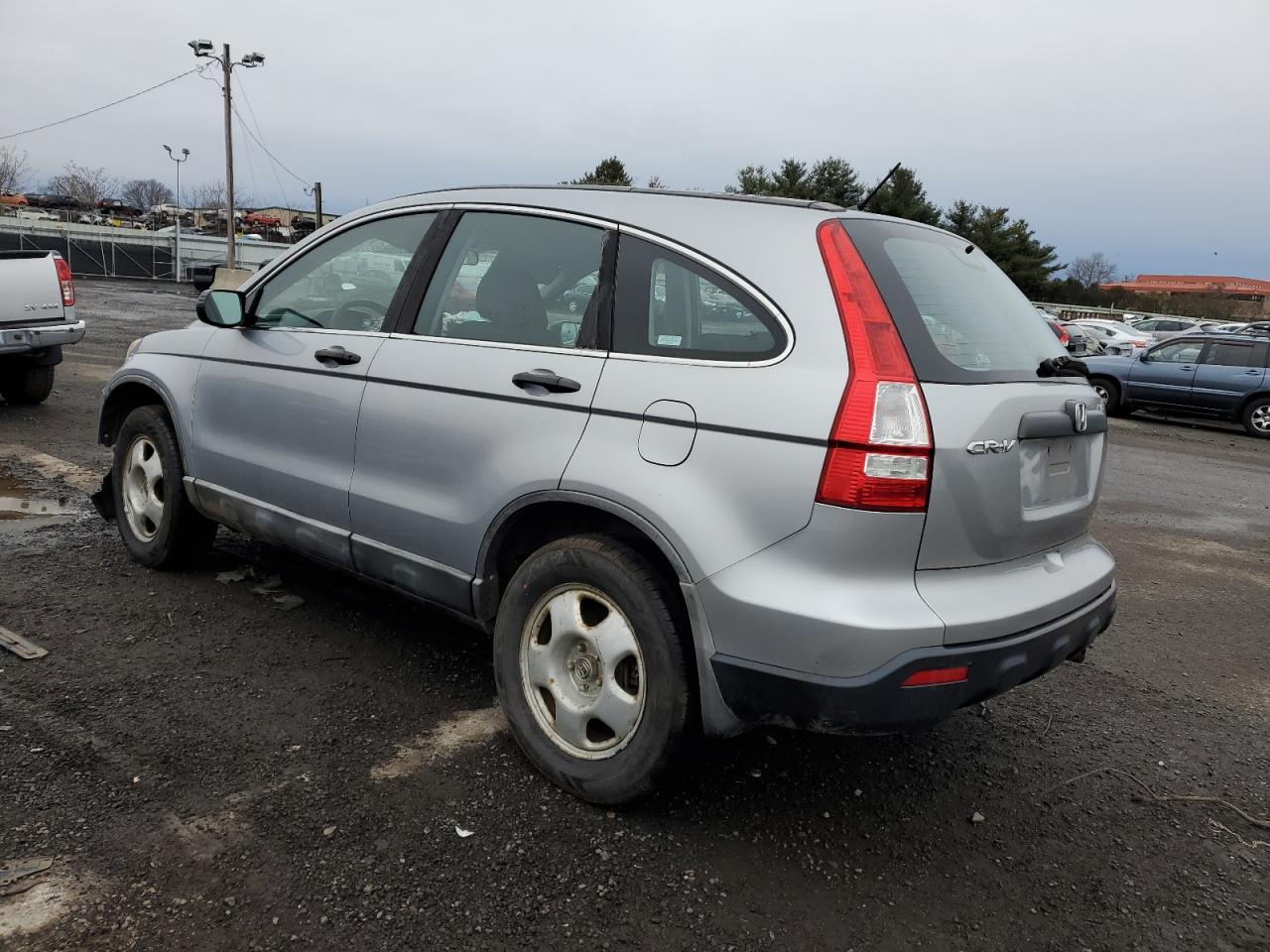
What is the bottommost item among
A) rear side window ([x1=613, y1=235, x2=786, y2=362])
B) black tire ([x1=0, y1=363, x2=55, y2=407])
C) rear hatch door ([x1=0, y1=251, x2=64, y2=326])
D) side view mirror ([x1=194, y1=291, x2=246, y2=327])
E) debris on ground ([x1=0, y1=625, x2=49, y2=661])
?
debris on ground ([x1=0, y1=625, x2=49, y2=661])

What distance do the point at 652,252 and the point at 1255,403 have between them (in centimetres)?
1563

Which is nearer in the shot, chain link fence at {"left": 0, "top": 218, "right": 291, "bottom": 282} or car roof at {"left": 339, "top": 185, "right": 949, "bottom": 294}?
car roof at {"left": 339, "top": 185, "right": 949, "bottom": 294}

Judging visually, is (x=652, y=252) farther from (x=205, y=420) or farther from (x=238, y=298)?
(x=205, y=420)

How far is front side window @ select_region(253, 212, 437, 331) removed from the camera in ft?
11.9

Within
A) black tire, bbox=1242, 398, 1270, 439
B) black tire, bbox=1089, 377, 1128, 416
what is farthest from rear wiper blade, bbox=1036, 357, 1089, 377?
black tire, bbox=1089, 377, 1128, 416

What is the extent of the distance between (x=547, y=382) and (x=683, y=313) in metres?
0.46

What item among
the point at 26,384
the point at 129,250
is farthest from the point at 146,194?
the point at 26,384

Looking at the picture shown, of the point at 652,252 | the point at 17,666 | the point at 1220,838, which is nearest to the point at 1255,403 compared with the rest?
the point at 1220,838

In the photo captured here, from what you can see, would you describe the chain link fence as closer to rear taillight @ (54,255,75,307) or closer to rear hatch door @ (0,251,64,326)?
rear taillight @ (54,255,75,307)

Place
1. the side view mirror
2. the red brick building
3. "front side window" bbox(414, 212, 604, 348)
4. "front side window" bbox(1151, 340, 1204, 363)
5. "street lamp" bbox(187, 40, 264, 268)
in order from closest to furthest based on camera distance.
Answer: "front side window" bbox(414, 212, 604, 348), the side view mirror, "front side window" bbox(1151, 340, 1204, 363), "street lamp" bbox(187, 40, 264, 268), the red brick building

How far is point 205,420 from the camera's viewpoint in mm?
4191

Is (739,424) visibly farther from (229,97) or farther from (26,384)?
(229,97)

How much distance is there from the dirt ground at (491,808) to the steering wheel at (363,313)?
1322mm

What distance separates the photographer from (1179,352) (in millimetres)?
15977
